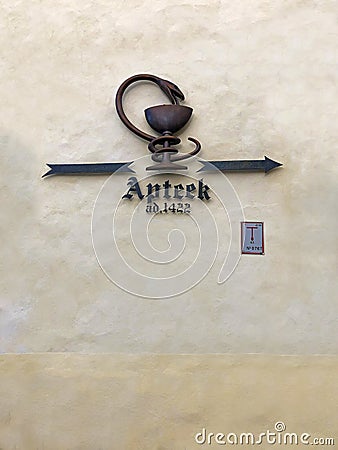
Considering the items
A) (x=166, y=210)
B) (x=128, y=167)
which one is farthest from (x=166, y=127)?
(x=166, y=210)

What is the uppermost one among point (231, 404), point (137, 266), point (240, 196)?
point (240, 196)

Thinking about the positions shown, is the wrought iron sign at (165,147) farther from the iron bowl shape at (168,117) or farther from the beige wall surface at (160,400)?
the beige wall surface at (160,400)

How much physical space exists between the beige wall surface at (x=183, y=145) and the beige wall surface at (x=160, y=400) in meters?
0.08

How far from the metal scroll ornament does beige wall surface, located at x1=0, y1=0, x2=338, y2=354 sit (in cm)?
8

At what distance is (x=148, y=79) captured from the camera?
3088mm

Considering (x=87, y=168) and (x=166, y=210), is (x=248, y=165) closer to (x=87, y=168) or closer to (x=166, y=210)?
(x=166, y=210)

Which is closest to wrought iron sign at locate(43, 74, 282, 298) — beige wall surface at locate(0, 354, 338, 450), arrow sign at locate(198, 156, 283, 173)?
arrow sign at locate(198, 156, 283, 173)

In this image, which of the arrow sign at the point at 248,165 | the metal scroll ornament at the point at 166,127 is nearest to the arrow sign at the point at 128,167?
the arrow sign at the point at 248,165

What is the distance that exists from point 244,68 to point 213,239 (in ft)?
3.14

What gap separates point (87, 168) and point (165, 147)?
1.43ft

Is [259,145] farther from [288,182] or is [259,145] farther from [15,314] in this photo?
[15,314]

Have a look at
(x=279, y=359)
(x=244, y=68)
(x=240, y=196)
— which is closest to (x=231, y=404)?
(x=279, y=359)

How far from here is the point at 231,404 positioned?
2768 mm

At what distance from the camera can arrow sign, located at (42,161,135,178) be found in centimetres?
303
